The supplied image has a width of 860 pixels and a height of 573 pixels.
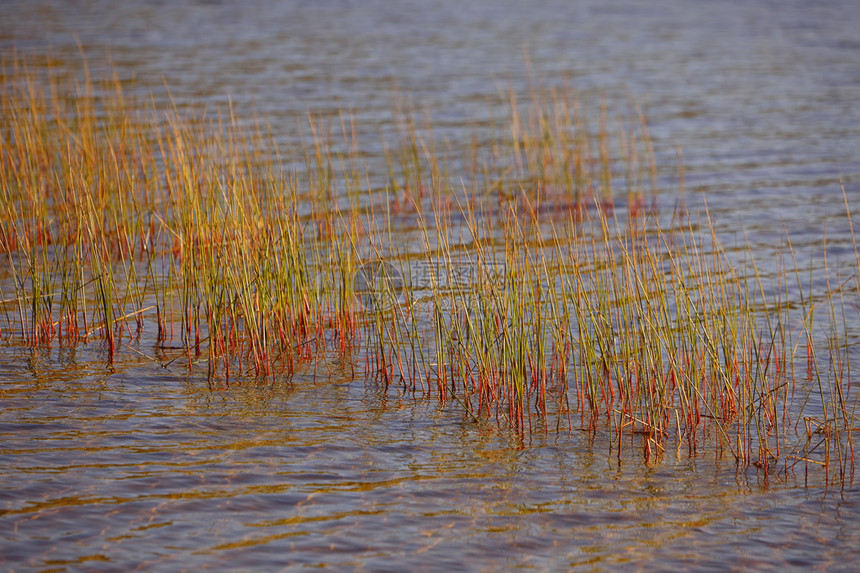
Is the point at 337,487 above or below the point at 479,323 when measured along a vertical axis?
below

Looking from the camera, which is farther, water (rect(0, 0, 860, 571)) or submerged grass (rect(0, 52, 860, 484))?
submerged grass (rect(0, 52, 860, 484))

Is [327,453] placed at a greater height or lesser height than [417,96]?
lesser

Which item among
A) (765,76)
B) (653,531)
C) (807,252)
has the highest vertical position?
(765,76)

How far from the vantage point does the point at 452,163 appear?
30.2ft

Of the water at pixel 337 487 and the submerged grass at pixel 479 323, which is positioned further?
the submerged grass at pixel 479 323

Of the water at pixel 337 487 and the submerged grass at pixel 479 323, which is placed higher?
the submerged grass at pixel 479 323

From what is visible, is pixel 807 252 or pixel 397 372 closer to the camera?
pixel 397 372

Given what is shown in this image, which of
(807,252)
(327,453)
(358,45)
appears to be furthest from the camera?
(358,45)

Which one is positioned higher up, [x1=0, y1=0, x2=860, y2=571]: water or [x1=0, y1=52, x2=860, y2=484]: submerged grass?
[x1=0, y1=52, x2=860, y2=484]: submerged grass

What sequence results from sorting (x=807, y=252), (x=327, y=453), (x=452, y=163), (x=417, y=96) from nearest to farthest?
1. (x=327, y=453)
2. (x=807, y=252)
3. (x=452, y=163)
4. (x=417, y=96)

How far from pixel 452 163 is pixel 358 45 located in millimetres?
8834

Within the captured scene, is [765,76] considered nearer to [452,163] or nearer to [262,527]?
[452,163]

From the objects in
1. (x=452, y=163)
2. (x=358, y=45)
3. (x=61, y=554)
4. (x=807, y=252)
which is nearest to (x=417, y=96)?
(x=452, y=163)

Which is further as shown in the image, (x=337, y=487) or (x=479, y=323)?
(x=479, y=323)
